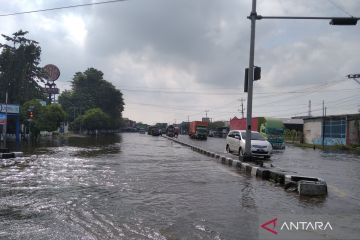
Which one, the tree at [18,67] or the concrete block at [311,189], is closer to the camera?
the concrete block at [311,189]

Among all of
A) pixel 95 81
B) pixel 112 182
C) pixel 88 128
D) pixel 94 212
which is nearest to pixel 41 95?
pixel 88 128

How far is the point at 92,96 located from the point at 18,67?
57929 millimetres

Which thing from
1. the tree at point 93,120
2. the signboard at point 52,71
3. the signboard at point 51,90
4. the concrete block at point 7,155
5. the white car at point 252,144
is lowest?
the concrete block at point 7,155

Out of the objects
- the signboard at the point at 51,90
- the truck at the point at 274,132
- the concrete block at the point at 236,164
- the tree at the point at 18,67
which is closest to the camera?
the concrete block at the point at 236,164

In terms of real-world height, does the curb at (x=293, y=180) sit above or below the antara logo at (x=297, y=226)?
above

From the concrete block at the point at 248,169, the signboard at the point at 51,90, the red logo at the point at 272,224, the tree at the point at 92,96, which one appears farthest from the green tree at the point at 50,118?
the tree at the point at 92,96

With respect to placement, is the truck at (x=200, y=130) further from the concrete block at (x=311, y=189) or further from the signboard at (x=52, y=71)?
the concrete block at (x=311, y=189)

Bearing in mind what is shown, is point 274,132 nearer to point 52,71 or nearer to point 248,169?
point 248,169

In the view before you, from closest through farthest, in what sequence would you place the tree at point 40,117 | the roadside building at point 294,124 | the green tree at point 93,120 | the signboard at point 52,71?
the tree at point 40,117, the signboard at point 52,71, the roadside building at point 294,124, the green tree at point 93,120

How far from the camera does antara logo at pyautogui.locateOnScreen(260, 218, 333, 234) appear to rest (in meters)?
7.38

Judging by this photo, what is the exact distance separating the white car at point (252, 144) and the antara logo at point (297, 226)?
1621 cm

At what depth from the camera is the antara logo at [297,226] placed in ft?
24.2

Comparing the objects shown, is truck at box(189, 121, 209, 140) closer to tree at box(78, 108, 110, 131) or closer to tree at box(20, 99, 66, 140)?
tree at box(20, 99, 66, 140)

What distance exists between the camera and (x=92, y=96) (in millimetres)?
118812
